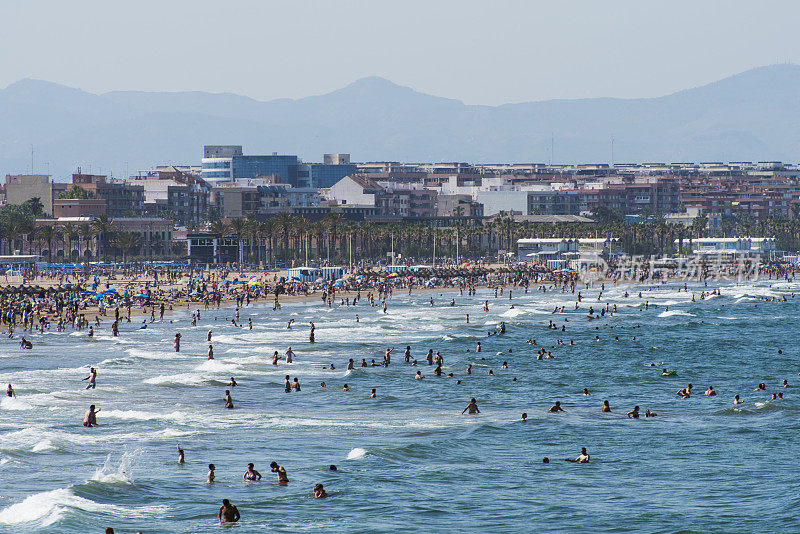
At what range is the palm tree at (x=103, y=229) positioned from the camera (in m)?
152

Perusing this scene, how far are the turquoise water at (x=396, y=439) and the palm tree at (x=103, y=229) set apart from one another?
76881 mm

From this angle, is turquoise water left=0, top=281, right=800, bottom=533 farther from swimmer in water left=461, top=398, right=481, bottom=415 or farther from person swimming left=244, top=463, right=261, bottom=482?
swimmer in water left=461, top=398, right=481, bottom=415

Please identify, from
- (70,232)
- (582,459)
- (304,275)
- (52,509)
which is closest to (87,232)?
(70,232)

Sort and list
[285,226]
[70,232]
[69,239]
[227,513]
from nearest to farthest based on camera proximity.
A: [227,513] < [70,232] < [69,239] < [285,226]

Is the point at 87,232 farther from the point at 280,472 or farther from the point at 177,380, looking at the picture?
the point at 280,472

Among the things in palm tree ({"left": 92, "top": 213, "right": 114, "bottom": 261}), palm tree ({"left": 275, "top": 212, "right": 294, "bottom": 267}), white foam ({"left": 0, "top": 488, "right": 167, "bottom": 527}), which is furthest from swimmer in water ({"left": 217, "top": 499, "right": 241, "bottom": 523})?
palm tree ({"left": 275, "top": 212, "right": 294, "bottom": 267})

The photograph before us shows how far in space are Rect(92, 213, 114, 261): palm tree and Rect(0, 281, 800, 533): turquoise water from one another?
76.9 m

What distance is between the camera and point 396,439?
43.4 metres

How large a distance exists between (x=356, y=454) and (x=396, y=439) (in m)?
3.19

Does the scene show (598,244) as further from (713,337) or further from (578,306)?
(713,337)

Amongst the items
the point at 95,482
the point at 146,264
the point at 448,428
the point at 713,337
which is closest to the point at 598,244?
the point at 146,264

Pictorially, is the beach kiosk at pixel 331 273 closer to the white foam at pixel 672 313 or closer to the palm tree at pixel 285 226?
the palm tree at pixel 285 226

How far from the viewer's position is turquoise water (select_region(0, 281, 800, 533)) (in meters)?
33.8

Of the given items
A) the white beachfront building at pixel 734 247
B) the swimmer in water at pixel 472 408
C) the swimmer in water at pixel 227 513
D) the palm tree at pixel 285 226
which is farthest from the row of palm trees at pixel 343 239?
the swimmer in water at pixel 227 513
